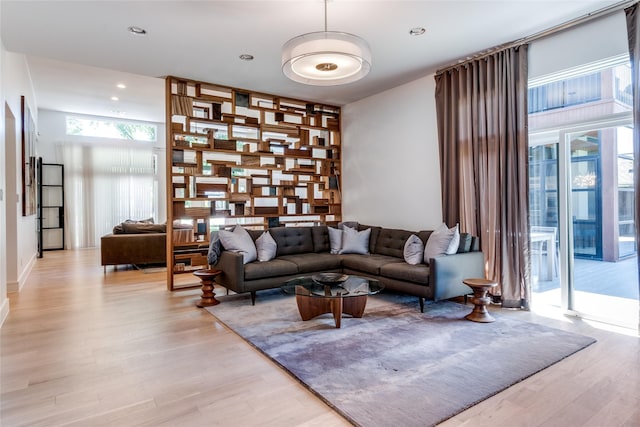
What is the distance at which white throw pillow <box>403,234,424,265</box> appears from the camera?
422 centimetres

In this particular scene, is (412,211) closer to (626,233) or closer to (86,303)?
(626,233)

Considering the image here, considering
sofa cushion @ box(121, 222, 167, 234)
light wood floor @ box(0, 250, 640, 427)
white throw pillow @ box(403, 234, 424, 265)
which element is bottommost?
light wood floor @ box(0, 250, 640, 427)

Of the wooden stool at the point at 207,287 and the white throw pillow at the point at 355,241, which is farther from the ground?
the white throw pillow at the point at 355,241

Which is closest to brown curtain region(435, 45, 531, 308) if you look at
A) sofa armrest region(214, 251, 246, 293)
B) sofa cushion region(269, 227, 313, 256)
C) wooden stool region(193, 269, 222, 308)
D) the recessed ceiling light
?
sofa cushion region(269, 227, 313, 256)

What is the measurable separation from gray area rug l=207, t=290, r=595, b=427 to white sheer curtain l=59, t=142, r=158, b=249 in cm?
679

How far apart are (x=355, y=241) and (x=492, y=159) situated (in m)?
2.05

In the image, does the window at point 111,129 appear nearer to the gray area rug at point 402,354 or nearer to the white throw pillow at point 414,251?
the gray area rug at point 402,354

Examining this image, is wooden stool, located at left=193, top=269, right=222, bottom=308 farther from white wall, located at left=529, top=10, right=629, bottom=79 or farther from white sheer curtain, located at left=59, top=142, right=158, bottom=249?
white sheer curtain, located at left=59, top=142, right=158, bottom=249

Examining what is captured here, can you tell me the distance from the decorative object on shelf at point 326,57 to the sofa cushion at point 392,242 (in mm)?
2349

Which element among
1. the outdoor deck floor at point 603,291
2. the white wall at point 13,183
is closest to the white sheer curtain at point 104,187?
the white wall at point 13,183

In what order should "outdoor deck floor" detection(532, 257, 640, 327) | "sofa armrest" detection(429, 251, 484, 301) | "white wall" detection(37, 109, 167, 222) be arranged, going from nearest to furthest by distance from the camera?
1. "outdoor deck floor" detection(532, 257, 640, 327)
2. "sofa armrest" detection(429, 251, 484, 301)
3. "white wall" detection(37, 109, 167, 222)

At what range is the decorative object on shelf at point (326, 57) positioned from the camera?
8.79ft

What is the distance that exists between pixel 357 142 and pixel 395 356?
415 centimetres

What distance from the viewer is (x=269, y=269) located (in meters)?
4.27
